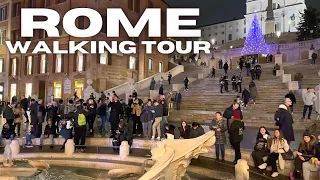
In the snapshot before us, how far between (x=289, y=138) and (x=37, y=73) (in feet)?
101

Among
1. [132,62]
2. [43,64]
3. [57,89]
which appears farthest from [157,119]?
[43,64]

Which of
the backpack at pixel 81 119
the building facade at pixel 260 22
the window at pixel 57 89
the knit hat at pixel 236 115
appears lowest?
the backpack at pixel 81 119

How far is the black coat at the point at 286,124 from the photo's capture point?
8.83 metres

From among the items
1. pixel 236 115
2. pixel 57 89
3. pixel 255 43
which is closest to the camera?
pixel 236 115

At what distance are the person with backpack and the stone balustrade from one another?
18.1 feet

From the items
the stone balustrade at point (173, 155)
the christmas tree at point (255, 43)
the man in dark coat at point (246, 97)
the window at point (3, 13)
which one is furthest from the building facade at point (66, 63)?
the stone balustrade at point (173, 155)

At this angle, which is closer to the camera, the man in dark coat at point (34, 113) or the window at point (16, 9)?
the man in dark coat at point (34, 113)

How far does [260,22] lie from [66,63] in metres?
62.9

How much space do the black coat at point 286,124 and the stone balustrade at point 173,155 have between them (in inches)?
121

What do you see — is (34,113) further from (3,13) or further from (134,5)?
(3,13)

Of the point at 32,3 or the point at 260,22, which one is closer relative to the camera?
the point at 32,3

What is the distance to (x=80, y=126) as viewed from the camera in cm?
1118

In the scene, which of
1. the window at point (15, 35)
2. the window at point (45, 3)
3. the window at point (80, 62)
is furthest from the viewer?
the window at point (15, 35)

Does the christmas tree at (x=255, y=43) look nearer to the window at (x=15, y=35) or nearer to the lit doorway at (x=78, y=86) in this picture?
the lit doorway at (x=78, y=86)
